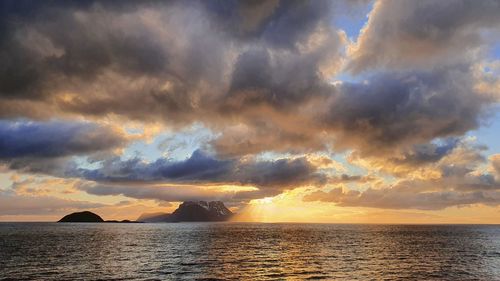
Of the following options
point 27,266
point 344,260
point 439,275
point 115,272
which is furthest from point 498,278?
point 27,266

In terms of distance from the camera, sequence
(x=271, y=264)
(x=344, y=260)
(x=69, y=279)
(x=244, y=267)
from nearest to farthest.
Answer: (x=69, y=279) → (x=244, y=267) → (x=271, y=264) → (x=344, y=260)

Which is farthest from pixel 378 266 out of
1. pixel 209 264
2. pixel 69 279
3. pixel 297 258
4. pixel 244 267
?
pixel 69 279

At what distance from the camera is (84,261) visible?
77.4 m

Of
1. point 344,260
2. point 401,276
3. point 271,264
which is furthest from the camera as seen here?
point 344,260

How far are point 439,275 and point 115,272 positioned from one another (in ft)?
169

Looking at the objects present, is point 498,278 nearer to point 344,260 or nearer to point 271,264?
point 344,260

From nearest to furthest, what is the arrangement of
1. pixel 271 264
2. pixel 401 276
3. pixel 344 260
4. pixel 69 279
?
1. pixel 69 279
2. pixel 401 276
3. pixel 271 264
4. pixel 344 260

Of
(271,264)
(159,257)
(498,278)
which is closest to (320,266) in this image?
(271,264)

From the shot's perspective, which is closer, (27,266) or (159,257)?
(27,266)

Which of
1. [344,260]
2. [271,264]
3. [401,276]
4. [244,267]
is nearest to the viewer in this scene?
[401,276]

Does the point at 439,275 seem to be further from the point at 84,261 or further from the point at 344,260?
the point at 84,261

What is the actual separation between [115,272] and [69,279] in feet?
24.7

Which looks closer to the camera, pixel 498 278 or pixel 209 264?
pixel 498 278

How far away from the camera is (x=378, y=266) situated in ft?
241
